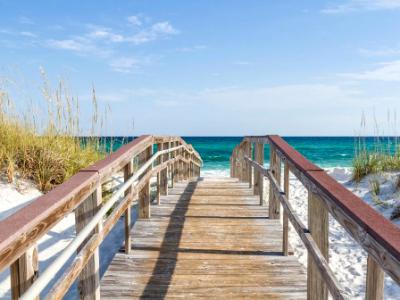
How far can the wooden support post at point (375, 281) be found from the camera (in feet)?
4.83

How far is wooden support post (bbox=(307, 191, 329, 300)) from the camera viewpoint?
239 centimetres

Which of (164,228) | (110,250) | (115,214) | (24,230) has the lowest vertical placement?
(110,250)

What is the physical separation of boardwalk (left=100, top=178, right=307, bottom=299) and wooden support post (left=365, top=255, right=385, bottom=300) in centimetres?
145

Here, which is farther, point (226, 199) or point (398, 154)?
point (398, 154)

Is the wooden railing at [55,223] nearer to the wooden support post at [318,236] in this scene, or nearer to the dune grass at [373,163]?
the wooden support post at [318,236]

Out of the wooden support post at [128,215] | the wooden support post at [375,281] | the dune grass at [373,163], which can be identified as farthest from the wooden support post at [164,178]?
the dune grass at [373,163]

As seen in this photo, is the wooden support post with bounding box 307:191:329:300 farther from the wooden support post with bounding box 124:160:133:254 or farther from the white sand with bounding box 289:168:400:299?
the wooden support post with bounding box 124:160:133:254

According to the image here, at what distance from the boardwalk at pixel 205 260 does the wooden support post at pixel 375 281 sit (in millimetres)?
1454

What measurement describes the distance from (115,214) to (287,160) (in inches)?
60.0

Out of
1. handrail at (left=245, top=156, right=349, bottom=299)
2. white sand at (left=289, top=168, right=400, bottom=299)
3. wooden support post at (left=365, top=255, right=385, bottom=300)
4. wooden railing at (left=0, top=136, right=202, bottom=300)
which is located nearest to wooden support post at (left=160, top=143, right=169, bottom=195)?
white sand at (left=289, top=168, right=400, bottom=299)

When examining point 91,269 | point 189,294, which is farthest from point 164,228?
point 91,269

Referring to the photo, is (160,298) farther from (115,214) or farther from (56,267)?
(56,267)

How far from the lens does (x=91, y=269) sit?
2490 millimetres

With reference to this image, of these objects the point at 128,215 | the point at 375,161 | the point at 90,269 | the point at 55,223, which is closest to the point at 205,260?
the point at 128,215
